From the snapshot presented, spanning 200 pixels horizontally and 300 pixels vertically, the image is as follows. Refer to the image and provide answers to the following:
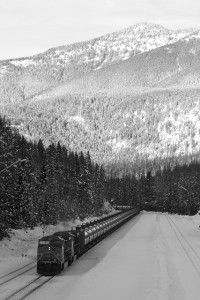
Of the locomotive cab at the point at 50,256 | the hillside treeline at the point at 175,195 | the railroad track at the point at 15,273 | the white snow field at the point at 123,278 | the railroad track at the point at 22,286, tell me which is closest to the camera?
the railroad track at the point at 22,286

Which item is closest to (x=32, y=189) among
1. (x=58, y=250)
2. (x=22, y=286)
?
(x=58, y=250)

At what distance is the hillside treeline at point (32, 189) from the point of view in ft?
127

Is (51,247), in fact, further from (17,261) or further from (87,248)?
(87,248)

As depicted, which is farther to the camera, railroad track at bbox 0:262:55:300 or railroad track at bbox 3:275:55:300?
railroad track at bbox 0:262:55:300

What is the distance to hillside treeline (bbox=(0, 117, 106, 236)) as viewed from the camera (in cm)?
3881

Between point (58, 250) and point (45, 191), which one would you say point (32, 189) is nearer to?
point (45, 191)

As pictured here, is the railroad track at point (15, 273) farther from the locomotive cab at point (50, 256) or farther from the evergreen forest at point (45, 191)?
the evergreen forest at point (45, 191)

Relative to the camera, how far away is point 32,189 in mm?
54969

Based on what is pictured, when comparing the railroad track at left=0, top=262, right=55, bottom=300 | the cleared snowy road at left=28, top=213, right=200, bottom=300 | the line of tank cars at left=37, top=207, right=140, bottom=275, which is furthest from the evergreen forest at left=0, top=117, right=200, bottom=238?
the cleared snowy road at left=28, top=213, right=200, bottom=300

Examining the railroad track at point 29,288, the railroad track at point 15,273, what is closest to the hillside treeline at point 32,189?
the railroad track at point 15,273

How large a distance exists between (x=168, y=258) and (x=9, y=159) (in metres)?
15.4

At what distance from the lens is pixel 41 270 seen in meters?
26.4

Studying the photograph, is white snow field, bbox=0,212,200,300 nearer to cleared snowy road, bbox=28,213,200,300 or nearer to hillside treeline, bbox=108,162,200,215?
cleared snowy road, bbox=28,213,200,300

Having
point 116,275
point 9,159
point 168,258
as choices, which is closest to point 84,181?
point 9,159
